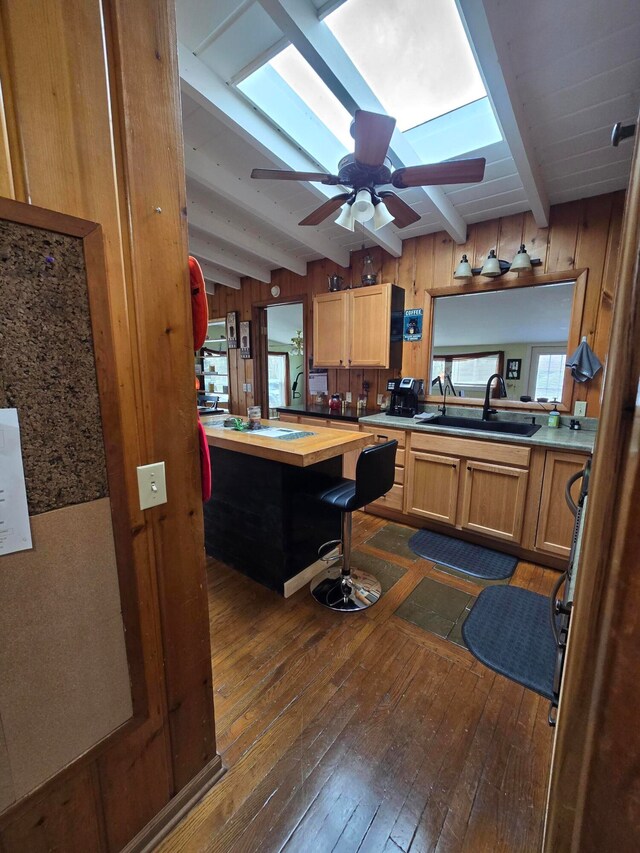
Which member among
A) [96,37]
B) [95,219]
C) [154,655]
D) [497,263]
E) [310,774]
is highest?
[497,263]

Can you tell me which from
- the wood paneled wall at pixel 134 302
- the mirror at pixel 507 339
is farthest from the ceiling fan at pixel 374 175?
the mirror at pixel 507 339

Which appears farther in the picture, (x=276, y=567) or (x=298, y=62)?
(x=276, y=567)

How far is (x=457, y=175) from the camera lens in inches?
66.6

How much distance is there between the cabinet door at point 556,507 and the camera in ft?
7.50

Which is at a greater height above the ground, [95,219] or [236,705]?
[95,219]

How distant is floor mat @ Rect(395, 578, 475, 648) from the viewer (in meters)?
1.88

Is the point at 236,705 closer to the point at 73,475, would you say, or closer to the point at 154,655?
the point at 154,655

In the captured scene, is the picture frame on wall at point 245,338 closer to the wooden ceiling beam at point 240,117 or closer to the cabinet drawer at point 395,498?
the wooden ceiling beam at point 240,117

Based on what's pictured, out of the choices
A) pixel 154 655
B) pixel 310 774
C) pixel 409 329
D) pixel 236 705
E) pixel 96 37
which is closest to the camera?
pixel 96 37

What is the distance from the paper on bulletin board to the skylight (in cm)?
195

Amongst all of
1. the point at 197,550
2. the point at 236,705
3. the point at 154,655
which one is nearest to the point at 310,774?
the point at 236,705

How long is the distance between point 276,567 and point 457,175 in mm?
2357

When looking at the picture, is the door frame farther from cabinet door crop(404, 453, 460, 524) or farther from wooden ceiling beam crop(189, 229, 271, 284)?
cabinet door crop(404, 453, 460, 524)

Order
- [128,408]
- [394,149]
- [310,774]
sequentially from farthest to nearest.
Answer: [394,149] < [310,774] < [128,408]
